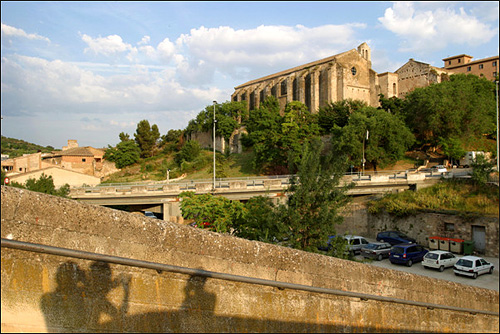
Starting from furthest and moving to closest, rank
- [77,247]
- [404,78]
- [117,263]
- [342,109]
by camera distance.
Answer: [404,78] → [342,109] → [77,247] → [117,263]

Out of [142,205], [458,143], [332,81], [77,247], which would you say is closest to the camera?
[77,247]

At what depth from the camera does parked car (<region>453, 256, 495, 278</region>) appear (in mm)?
19203

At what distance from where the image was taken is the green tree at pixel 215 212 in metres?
15.2

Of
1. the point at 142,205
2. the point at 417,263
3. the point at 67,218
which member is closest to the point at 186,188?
the point at 142,205

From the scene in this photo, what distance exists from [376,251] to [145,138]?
63.9 meters

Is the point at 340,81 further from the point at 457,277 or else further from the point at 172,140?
the point at 457,277

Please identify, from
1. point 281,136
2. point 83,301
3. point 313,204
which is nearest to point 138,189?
point 313,204

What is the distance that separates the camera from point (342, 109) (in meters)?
53.7

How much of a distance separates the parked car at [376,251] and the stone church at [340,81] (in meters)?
41.6

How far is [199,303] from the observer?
3.62 meters

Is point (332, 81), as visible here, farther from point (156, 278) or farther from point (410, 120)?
point (156, 278)

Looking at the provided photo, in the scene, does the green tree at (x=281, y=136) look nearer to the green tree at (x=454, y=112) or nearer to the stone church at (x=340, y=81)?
the stone church at (x=340, y=81)

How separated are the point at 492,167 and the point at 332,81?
134ft

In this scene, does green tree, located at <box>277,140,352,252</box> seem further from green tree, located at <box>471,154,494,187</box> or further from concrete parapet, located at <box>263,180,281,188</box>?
green tree, located at <box>471,154,494,187</box>
